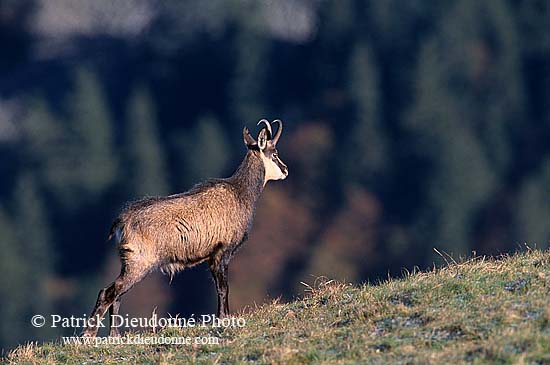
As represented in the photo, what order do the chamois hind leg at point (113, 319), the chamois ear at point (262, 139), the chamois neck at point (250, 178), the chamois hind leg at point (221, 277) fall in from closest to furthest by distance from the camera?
1. the chamois hind leg at point (113, 319)
2. the chamois hind leg at point (221, 277)
3. the chamois neck at point (250, 178)
4. the chamois ear at point (262, 139)

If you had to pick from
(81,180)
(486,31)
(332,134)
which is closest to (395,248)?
(332,134)

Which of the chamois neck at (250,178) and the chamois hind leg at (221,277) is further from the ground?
the chamois neck at (250,178)

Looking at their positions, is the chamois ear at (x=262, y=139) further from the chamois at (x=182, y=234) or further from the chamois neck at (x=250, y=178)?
the chamois at (x=182, y=234)

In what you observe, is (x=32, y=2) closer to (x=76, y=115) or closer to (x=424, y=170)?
(x=76, y=115)

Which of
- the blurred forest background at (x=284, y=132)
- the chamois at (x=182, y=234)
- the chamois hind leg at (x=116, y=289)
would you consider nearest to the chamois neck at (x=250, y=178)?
the chamois at (x=182, y=234)

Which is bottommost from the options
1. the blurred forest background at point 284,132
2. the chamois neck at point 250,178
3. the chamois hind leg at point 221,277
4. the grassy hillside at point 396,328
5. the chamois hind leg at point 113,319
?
the grassy hillside at point 396,328

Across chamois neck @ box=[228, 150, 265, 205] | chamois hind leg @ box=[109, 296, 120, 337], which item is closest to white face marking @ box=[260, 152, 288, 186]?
chamois neck @ box=[228, 150, 265, 205]

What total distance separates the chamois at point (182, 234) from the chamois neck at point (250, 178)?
0.02 meters

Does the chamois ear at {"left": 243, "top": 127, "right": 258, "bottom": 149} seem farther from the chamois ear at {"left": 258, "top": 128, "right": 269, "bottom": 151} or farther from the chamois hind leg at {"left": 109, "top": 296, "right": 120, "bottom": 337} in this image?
the chamois hind leg at {"left": 109, "top": 296, "right": 120, "bottom": 337}

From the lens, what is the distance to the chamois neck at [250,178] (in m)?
20.3

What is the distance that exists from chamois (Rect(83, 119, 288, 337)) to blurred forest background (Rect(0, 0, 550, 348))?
62.6 meters

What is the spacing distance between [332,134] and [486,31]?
70.5ft

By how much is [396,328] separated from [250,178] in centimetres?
572

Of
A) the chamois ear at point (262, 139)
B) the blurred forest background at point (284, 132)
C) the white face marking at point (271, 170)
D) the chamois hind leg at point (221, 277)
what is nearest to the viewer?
the chamois hind leg at point (221, 277)
